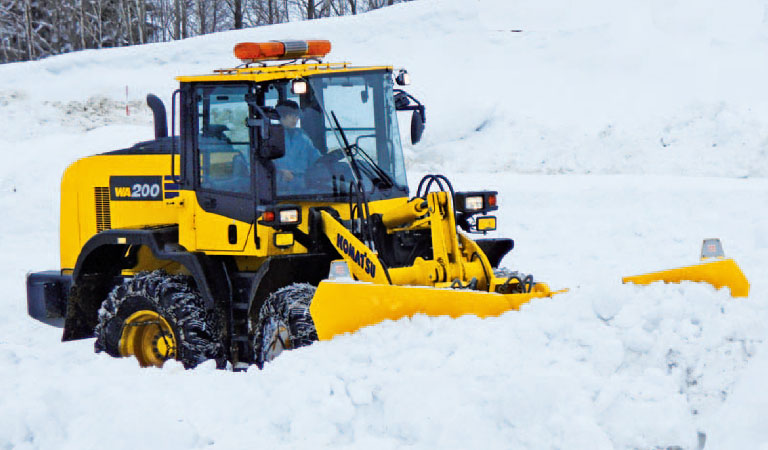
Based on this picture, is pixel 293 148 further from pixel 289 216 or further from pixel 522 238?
pixel 522 238

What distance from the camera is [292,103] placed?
6.79 metres

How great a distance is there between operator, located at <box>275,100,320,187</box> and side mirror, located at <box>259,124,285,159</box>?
0.97 feet

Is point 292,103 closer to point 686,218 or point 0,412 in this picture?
point 0,412

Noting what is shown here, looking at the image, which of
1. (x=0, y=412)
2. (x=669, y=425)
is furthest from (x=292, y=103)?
(x=669, y=425)

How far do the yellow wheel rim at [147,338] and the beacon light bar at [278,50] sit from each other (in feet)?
6.49

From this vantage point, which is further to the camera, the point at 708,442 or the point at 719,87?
the point at 719,87

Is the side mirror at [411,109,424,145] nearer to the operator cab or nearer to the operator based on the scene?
the operator cab

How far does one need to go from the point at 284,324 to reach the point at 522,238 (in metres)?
7.70

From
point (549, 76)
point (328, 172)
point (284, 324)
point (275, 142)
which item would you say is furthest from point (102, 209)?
point (549, 76)

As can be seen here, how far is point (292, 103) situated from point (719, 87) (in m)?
16.4

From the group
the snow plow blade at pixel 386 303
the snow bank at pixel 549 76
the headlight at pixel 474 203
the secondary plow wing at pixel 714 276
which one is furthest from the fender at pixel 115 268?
the snow bank at pixel 549 76

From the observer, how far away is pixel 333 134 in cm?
694

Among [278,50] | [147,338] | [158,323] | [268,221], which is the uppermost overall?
[278,50]

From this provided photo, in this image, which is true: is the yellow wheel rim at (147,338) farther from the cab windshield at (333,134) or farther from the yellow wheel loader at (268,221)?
the cab windshield at (333,134)
